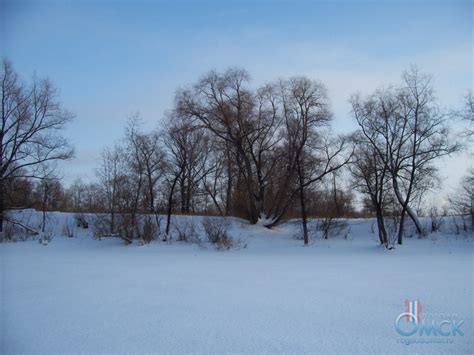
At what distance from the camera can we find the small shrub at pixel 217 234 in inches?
809

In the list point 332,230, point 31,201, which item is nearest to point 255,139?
point 332,230

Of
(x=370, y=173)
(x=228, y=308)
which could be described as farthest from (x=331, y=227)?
(x=228, y=308)

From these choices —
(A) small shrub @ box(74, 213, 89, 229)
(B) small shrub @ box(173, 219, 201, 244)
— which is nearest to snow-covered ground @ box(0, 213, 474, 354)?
(B) small shrub @ box(173, 219, 201, 244)

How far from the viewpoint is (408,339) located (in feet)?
16.1

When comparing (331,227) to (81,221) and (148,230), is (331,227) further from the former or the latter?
(81,221)

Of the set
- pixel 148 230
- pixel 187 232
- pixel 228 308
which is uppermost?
pixel 148 230

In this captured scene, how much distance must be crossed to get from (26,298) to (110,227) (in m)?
15.9

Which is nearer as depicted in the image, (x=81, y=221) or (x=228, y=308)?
(x=228, y=308)

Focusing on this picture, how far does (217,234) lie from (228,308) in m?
14.5

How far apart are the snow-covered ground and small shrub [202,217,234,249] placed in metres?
8.45

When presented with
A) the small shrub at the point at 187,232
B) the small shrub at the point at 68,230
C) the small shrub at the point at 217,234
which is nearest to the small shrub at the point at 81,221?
the small shrub at the point at 68,230

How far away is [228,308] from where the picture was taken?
21.1 ft

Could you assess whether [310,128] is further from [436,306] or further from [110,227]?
Answer: [436,306]

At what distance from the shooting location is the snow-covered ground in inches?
189
